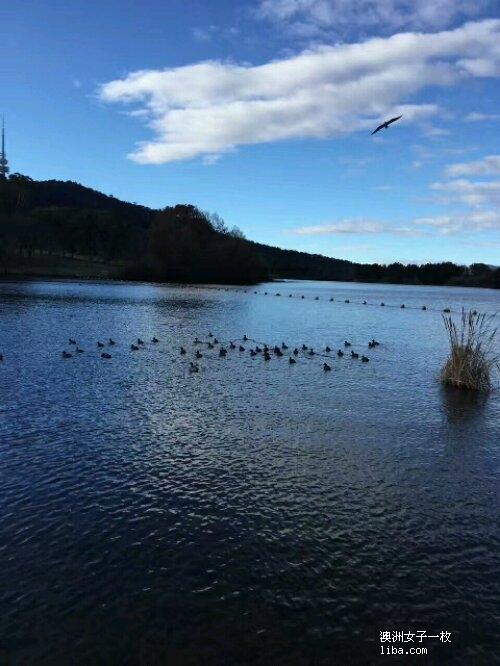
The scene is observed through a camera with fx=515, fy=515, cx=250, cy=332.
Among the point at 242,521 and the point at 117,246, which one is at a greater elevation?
the point at 117,246

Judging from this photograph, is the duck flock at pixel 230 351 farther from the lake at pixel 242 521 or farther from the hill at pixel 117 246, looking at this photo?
the hill at pixel 117 246

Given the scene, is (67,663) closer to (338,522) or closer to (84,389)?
(338,522)

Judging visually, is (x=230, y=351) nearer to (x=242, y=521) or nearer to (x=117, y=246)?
(x=242, y=521)

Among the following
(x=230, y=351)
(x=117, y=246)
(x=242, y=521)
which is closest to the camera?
(x=242, y=521)

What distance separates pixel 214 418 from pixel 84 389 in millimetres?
7093

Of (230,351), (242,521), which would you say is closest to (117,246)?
(230,351)

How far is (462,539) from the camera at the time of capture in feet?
36.2

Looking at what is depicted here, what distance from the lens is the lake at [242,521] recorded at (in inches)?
315

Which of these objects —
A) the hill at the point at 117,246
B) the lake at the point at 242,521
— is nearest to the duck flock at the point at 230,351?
the lake at the point at 242,521

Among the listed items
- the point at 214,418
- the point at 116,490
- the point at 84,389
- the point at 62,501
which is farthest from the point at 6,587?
the point at 84,389

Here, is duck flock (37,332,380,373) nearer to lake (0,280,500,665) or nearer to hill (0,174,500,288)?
lake (0,280,500,665)

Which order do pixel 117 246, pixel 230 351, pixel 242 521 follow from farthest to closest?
pixel 117 246 < pixel 230 351 < pixel 242 521

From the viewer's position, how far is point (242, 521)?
37.6 feet

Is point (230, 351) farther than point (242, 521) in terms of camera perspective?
Yes
